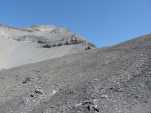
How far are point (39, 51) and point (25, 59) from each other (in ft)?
11.3

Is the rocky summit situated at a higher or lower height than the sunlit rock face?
lower

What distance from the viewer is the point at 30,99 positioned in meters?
14.4

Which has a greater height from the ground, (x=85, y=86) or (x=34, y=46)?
(x=34, y=46)

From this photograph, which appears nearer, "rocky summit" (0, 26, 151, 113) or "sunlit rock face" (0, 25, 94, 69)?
"rocky summit" (0, 26, 151, 113)

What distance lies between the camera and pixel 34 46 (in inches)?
1740

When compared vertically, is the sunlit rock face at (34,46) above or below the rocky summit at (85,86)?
above

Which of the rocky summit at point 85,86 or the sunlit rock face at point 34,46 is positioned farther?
the sunlit rock face at point 34,46

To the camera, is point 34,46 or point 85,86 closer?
point 85,86

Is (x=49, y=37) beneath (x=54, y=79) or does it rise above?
above

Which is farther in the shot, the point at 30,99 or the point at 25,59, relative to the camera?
the point at 25,59

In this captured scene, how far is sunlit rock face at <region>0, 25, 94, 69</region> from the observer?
126ft

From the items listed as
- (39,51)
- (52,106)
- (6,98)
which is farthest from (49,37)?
(52,106)

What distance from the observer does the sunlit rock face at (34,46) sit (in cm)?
3839

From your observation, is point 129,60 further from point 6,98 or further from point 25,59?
point 25,59
